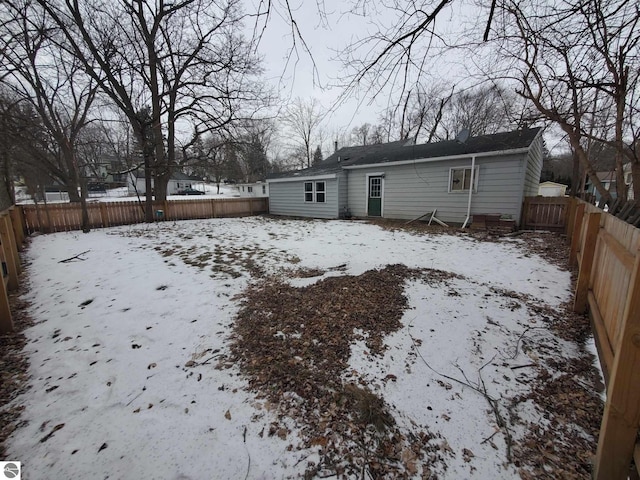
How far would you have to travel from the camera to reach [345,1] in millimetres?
2498

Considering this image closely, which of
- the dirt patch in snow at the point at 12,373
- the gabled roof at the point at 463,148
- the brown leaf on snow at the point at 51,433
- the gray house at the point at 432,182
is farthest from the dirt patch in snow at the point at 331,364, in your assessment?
the gabled roof at the point at 463,148

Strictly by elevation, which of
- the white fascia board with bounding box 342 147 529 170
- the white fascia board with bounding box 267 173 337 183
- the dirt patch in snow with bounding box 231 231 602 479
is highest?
the white fascia board with bounding box 342 147 529 170

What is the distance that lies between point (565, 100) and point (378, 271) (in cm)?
577

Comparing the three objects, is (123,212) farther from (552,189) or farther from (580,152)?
(552,189)

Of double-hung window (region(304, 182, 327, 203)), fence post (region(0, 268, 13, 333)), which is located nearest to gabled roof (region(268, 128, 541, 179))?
double-hung window (region(304, 182, 327, 203))

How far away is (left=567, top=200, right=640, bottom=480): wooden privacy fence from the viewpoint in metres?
1.27

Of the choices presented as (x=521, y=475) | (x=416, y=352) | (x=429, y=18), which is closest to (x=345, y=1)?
(x=429, y=18)

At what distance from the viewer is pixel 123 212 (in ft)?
38.0

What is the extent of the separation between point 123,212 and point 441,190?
13.8 m

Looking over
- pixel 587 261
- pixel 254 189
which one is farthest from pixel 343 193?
pixel 254 189

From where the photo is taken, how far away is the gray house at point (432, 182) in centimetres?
855

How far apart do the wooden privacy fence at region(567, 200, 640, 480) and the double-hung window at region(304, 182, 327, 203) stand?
10.6 metres

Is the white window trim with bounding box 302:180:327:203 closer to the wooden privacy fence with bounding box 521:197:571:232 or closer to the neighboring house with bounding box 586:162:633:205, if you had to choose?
the wooden privacy fence with bounding box 521:197:571:232

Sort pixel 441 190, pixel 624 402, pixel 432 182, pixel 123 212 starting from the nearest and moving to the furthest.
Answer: pixel 624 402 → pixel 441 190 → pixel 432 182 → pixel 123 212
